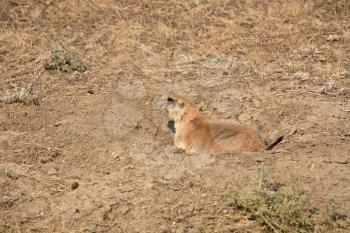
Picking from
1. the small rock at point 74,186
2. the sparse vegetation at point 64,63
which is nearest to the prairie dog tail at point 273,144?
the small rock at point 74,186

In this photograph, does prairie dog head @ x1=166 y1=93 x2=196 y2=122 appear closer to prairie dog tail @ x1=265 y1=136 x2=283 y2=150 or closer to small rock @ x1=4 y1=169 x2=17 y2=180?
prairie dog tail @ x1=265 y1=136 x2=283 y2=150

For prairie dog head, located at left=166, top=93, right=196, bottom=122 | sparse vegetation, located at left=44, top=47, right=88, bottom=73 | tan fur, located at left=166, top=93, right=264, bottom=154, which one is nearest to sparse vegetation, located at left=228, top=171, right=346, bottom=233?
tan fur, located at left=166, top=93, right=264, bottom=154

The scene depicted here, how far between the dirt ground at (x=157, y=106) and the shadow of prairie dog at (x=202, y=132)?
0.60 feet

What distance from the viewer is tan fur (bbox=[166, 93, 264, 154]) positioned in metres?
6.14

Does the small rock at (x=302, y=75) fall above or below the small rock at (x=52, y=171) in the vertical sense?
above

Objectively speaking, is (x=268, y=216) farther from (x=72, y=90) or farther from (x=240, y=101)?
(x=72, y=90)

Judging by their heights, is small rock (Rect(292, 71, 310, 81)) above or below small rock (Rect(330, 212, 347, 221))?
above

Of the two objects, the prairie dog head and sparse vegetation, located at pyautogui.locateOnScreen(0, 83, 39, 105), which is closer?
the prairie dog head

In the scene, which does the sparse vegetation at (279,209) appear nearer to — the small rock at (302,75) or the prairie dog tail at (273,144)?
the prairie dog tail at (273,144)

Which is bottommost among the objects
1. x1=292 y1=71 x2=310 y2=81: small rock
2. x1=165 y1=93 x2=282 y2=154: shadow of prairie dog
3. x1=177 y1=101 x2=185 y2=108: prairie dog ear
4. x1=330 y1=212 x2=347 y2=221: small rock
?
x1=330 y1=212 x2=347 y2=221: small rock

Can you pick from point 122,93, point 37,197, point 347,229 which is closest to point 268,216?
point 347,229

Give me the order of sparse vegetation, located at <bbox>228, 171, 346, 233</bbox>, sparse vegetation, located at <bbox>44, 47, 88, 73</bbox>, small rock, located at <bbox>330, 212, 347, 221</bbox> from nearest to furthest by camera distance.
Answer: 1. sparse vegetation, located at <bbox>228, 171, 346, 233</bbox>
2. small rock, located at <bbox>330, 212, 347, 221</bbox>
3. sparse vegetation, located at <bbox>44, 47, 88, 73</bbox>

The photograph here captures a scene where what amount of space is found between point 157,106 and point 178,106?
0.52m

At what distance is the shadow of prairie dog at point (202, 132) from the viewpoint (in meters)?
6.14
